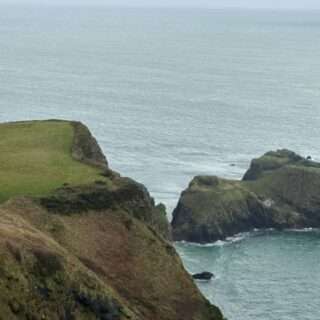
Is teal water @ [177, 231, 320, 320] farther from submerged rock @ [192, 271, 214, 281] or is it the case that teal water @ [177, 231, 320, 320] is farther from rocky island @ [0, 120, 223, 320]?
rocky island @ [0, 120, 223, 320]

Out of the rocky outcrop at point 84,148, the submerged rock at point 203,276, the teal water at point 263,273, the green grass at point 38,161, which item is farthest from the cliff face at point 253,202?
the rocky outcrop at point 84,148

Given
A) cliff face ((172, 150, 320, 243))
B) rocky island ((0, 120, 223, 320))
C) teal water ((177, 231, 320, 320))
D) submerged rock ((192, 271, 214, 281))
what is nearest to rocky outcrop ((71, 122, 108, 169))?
rocky island ((0, 120, 223, 320))

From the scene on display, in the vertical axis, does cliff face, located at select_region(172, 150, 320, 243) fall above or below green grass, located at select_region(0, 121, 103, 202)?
below

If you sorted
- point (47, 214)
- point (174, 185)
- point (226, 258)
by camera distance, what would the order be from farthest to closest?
point (174, 185) < point (226, 258) < point (47, 214)

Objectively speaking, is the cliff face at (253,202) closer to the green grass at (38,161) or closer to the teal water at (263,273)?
the teal water at (263,273)

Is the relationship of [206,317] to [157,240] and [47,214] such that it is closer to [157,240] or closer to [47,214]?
[157,240]

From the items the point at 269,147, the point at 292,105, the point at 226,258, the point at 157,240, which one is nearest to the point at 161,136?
the point at 269,147

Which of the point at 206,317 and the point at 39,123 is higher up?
the point at 39,123
